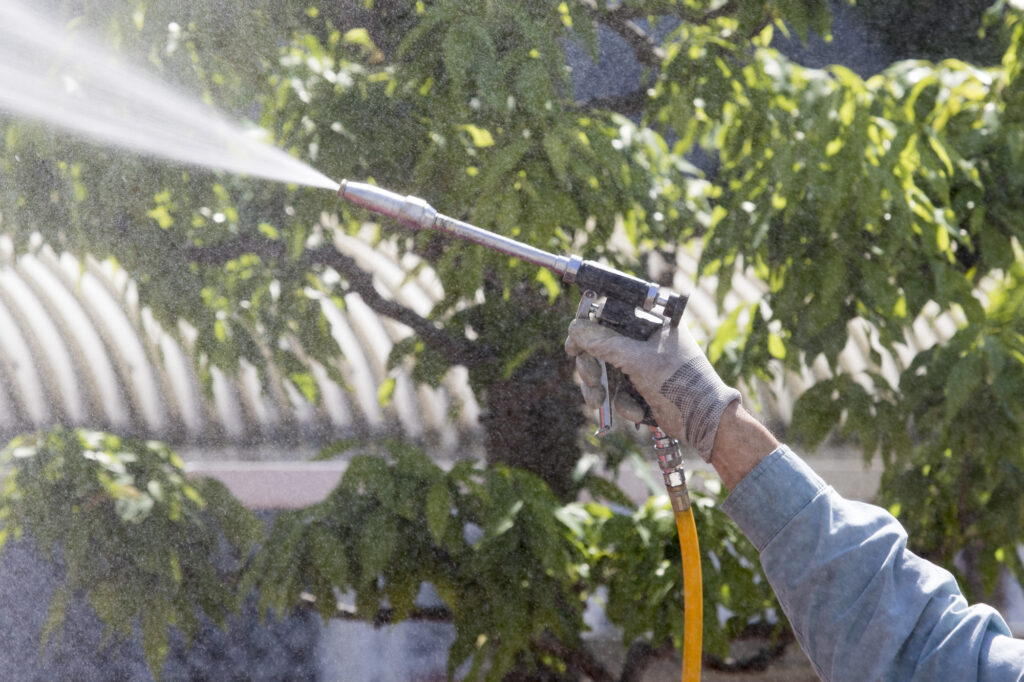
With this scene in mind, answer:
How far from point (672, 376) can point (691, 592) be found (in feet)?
1.03

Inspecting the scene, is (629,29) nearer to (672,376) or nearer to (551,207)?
(551,207)

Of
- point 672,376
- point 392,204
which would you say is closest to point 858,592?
point 672,376

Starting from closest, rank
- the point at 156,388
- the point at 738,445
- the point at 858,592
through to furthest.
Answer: the point at 858,592, the point at 738,445, the point at 156,388

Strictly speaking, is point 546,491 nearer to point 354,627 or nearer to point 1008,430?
point 1008,430

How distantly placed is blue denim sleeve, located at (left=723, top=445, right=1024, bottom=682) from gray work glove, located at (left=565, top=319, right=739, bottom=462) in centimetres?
10

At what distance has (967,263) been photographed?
2.05 meters

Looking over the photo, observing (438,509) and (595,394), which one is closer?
(595,394)

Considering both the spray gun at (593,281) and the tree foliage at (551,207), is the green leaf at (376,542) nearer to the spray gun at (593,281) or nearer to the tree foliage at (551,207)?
the tree foliage at (551,207)

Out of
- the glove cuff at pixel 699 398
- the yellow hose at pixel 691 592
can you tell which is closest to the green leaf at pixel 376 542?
the yellow hose at pixel 691 592

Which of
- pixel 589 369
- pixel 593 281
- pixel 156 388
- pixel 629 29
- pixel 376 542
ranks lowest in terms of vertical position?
pixel 156 388

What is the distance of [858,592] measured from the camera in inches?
38.6

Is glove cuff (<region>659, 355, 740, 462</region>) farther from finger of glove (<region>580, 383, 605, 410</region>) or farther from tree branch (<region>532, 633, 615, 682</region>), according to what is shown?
tree branch (<region>532, 633, 615, 682</region>)

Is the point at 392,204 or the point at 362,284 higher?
the point at 392,204

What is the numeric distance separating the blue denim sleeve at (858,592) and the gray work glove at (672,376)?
10cm
